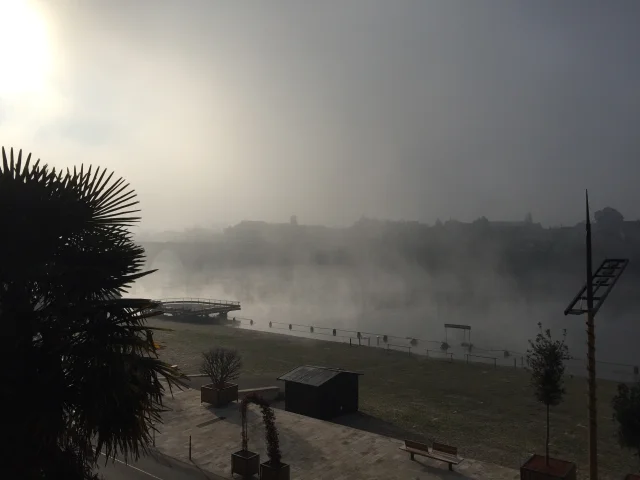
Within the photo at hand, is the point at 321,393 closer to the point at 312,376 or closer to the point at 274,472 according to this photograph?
the point at 312,376

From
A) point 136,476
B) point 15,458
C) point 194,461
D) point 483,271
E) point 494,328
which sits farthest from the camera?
point 483,271

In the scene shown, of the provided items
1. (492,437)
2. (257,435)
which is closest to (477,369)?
(492,437)

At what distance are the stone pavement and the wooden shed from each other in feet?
2.47

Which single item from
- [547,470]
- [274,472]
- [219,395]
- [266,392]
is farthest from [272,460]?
[266,392]

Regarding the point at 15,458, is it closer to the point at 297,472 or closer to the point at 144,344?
the point at 144,344

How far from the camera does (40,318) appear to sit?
7.00m

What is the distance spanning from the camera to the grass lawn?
20.1 m

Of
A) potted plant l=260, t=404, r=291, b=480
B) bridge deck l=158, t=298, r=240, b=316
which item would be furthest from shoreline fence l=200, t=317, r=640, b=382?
potted plant l=260, t=404, r=291, b=480

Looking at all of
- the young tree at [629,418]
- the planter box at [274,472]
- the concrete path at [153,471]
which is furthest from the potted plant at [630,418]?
the concrete path at [153,471]

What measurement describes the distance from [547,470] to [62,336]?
13.7 metres

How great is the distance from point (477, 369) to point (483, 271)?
145337mm

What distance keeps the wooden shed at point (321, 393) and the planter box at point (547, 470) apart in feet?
31.2

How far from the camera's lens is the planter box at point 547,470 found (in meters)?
14.3

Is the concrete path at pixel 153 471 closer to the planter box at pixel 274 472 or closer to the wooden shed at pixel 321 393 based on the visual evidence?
the planter box at pixel 274 472
